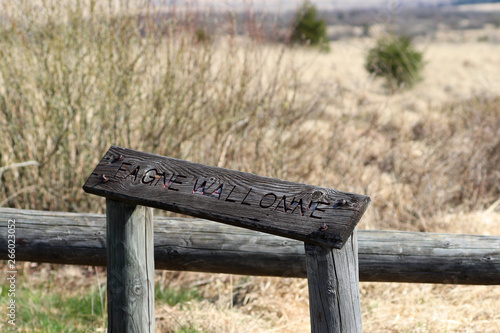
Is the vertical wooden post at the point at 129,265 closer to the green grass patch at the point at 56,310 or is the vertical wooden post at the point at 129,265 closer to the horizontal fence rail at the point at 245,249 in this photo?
the horizontal fence rail at the point at 245,249

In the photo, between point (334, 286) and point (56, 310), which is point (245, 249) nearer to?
point (334, 286)

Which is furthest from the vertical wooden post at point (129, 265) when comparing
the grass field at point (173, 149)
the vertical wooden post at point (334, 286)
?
the grass field at point (173, 149)

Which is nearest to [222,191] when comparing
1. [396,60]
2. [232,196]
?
[232,196]

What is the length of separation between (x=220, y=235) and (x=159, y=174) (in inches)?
26.2

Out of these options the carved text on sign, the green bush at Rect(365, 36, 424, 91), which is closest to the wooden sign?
the carved text on sign

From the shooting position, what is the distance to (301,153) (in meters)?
5.14

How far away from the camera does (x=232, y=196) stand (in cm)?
167

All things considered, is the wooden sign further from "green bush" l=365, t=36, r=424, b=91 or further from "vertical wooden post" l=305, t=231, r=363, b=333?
"green bush" l=365, t=36, r=424, b=91

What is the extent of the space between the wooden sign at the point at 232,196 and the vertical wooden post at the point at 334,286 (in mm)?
87

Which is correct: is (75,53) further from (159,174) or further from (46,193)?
(159,174)

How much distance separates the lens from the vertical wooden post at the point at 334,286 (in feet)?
5.15

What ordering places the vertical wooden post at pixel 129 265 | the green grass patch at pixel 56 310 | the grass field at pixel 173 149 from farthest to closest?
the grass field at pixel 173 149
the green grass patch at pixel 56 310
the vertical wooden post at pixel 129 265

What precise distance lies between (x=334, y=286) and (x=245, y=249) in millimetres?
847

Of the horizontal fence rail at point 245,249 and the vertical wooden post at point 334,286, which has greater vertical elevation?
the horizontal fence rail at point 245,249
